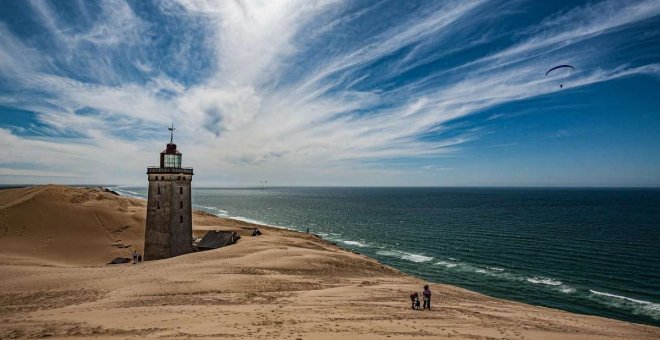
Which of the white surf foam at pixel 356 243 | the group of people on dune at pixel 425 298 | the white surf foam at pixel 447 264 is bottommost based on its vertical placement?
the white surf foam at pixel 447 264

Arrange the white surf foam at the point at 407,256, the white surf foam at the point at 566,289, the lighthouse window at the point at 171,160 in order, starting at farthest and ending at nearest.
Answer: the white surf foam at the point at 407,256
the white surf foam at the point at 566,289
the lighthouse window at the point at 171,160

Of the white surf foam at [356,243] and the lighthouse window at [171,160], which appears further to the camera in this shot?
the white surf foam at [356,243]

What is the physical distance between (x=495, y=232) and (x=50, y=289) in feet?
236

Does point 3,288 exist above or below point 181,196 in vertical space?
below

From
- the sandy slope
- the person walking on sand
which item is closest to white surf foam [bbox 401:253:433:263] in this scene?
the sandy slope

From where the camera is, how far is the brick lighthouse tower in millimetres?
34188

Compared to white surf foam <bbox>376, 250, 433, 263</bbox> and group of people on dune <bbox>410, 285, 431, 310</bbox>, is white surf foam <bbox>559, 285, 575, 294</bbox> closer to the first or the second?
white surf foam <bbox>376, 250, 433, 263</bbox>

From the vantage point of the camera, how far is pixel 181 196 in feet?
115

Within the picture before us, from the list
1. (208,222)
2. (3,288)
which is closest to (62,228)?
(3,288)

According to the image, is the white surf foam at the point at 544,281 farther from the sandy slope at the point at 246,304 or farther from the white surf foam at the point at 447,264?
the sandy slope at the point at 246,304

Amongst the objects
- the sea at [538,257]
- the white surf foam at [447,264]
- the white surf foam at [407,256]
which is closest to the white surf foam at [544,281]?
the sea at [538,257]

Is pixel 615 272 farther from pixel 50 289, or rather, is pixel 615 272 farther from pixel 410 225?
pixel 50 289

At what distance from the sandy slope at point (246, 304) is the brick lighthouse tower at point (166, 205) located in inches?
153

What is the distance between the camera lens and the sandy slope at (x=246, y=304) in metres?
14.8
